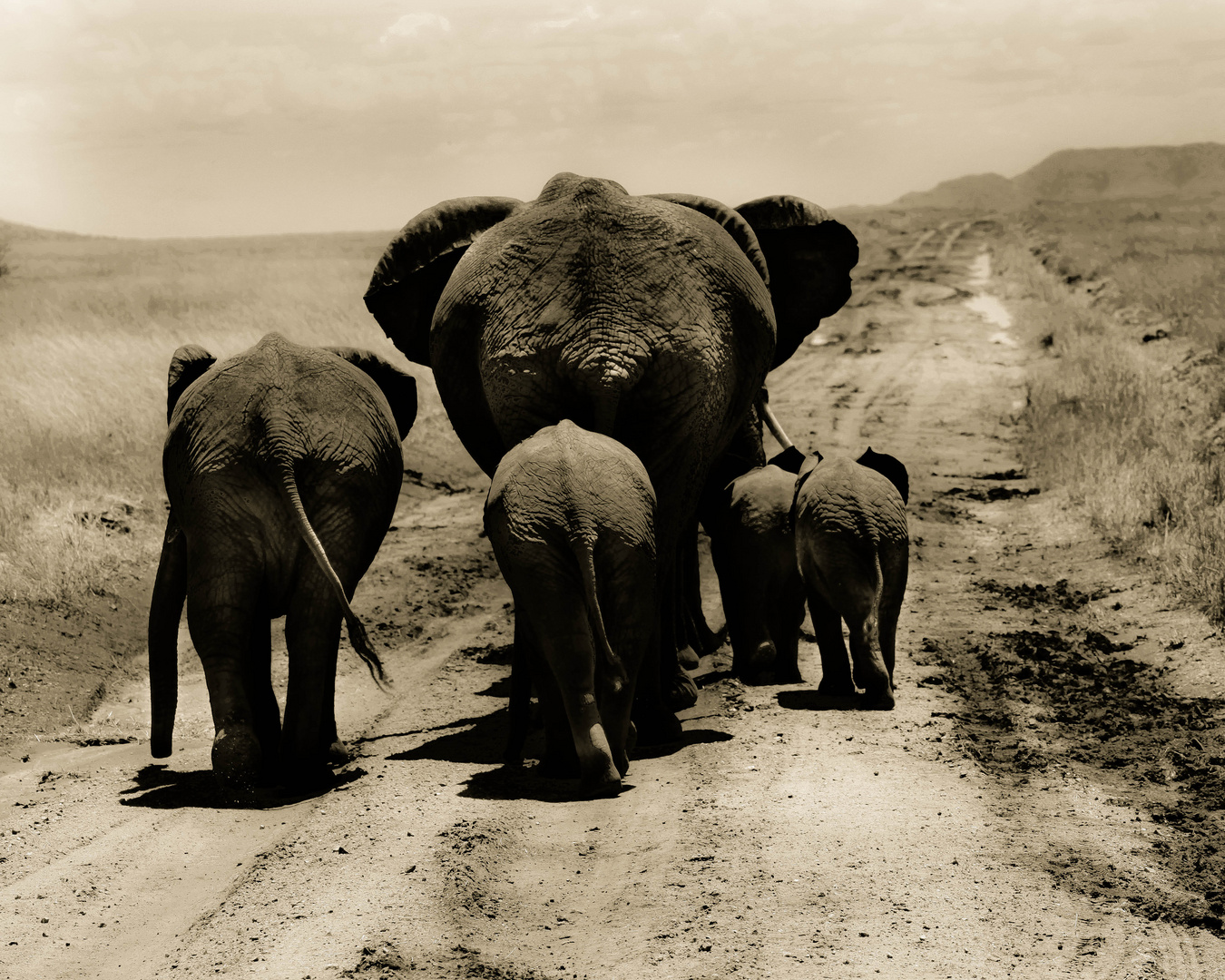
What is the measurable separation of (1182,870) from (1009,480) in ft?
33.4

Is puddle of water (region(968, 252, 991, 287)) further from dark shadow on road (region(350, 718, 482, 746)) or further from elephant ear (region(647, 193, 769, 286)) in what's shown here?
dark shadow on road (region(350, 718, 482, 746))

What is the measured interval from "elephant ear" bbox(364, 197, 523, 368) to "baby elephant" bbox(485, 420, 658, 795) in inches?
89.9

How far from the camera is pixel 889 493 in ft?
25.8

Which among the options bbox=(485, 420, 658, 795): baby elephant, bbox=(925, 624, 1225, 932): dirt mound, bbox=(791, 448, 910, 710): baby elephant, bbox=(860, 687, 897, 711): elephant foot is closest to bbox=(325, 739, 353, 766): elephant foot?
bbox=(485, 420, 658, 795): baby elephant

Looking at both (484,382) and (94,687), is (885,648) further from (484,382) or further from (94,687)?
(94,687)

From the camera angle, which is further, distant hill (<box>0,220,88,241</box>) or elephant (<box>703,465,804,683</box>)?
distant hill (<box>0,220,88,241</box>)

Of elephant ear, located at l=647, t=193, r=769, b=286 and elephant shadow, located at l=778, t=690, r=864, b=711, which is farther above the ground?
elephant ear, located at l=647, t=193, r=769, b=286

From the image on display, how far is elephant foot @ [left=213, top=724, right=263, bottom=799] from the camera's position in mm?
6609

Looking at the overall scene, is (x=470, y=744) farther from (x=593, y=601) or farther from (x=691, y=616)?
(x=691, y=616)

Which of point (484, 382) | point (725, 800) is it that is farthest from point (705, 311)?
point (725, 800)

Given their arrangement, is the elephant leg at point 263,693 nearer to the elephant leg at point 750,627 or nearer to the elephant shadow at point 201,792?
the elephant shadow at point 201,792

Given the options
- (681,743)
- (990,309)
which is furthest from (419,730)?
(990,309)

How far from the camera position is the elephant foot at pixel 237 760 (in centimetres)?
661

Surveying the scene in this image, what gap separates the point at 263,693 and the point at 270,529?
Result: 3.08ft
